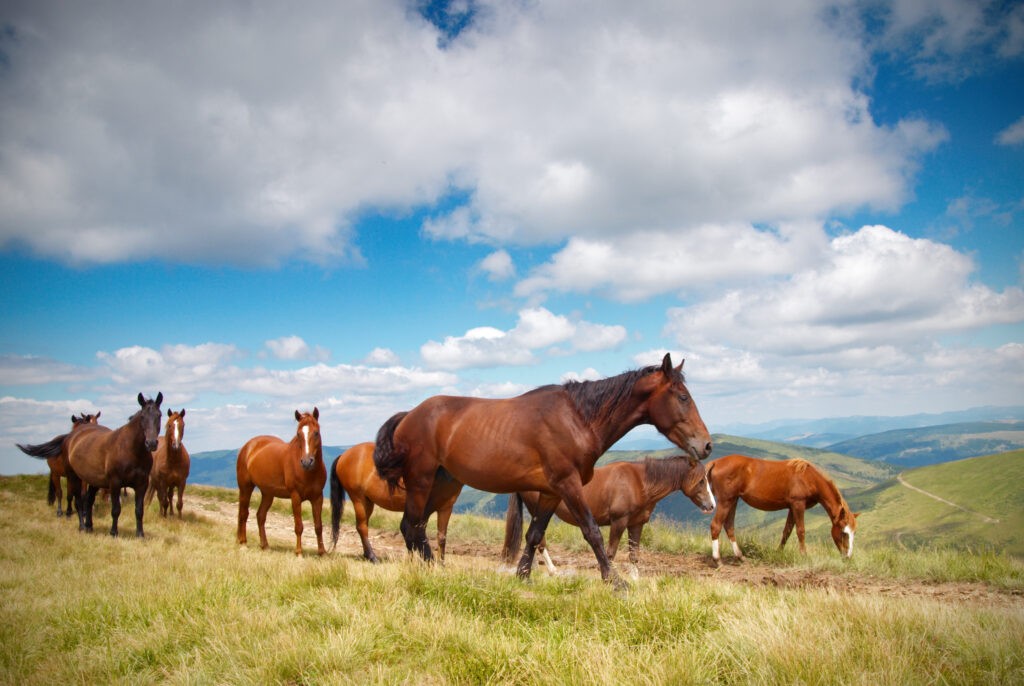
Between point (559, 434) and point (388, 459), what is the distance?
2716mm

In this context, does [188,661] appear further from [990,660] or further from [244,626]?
[990,660]

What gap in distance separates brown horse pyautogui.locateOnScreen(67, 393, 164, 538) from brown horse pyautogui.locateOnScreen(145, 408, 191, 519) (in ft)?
3.42

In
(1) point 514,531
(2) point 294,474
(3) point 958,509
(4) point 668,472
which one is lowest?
(3) point 958,509

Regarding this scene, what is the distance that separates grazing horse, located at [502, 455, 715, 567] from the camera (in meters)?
9.64

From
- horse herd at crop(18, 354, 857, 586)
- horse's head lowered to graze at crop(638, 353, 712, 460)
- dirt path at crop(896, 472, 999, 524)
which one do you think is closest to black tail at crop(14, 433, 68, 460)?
horse herd at crop(18, 354, 857, 586)

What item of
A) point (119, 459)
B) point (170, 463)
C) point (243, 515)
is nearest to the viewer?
point (119, 459)

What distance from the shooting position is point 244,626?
4316mm

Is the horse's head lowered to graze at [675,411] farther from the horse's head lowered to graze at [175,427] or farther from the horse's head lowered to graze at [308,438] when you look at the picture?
the horse's head lowered to graze at [175,427]

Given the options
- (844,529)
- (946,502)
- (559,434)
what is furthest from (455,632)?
(946,502)

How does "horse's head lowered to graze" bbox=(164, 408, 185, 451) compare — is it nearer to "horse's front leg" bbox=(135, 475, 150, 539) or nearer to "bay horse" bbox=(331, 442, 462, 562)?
"horse's front leg" bbox=(135, 475, 150, 539)

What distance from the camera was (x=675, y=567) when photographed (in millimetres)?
11062

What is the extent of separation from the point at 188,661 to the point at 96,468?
1073cm

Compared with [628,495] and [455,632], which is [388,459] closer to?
[455,632]

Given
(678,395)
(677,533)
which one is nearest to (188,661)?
(678,395)
